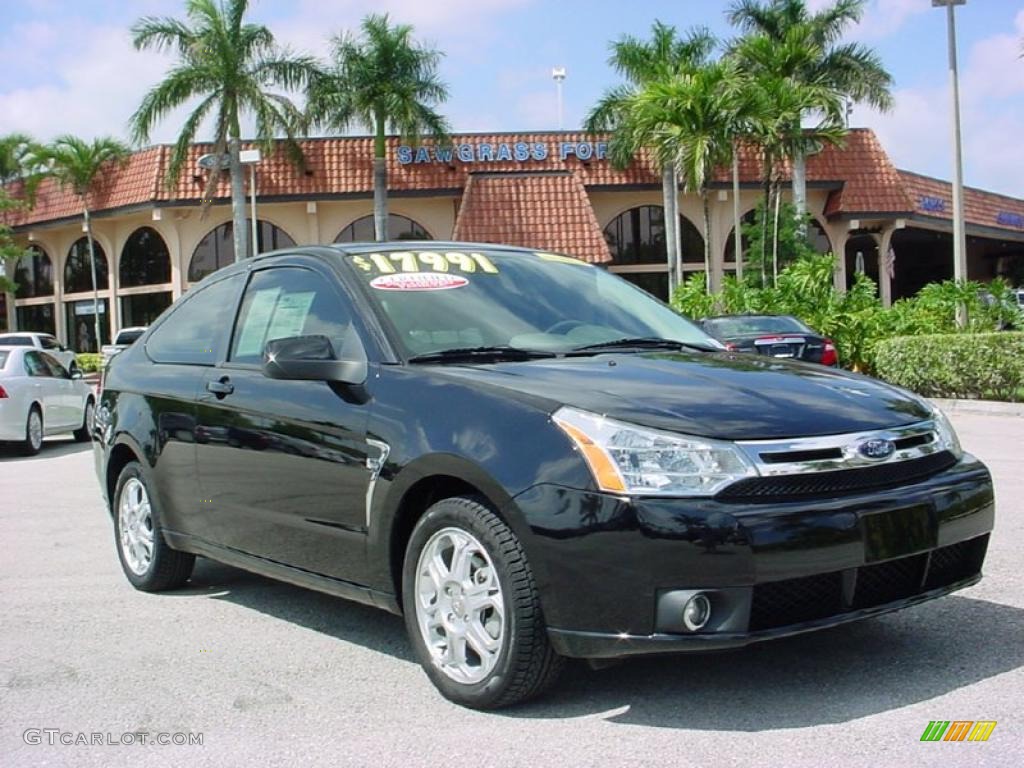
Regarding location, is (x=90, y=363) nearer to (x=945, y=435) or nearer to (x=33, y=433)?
(x=33, y=433)

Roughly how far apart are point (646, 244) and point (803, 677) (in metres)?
34.2

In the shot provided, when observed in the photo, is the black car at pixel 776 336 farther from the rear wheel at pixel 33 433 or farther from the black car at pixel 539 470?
the black car at pixel 539 470

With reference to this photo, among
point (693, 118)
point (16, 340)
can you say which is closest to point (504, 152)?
point (693, 118)

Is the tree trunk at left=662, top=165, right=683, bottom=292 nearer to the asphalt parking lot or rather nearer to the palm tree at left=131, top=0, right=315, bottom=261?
the palm tree at left=131, top=0, right=315, bottom=261

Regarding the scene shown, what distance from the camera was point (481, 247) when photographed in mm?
5723

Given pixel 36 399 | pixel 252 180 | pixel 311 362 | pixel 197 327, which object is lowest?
pixel 36 399

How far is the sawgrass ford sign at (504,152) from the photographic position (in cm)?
3528

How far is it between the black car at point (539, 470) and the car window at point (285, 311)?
15 millimetres

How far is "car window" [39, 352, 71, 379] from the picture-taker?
670 inches

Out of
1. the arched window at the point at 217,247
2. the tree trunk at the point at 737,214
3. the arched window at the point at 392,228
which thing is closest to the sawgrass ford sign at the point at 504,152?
the arched window at the point at 392,228

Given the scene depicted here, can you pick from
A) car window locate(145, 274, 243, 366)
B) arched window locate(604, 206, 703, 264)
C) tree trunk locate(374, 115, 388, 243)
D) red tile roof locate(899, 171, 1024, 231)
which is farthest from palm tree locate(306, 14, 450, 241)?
car window locate(145, 274, 243, 366)

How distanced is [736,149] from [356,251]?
2784 cm

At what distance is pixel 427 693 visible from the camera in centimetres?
447

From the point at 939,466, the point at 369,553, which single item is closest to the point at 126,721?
the point at 369,553
